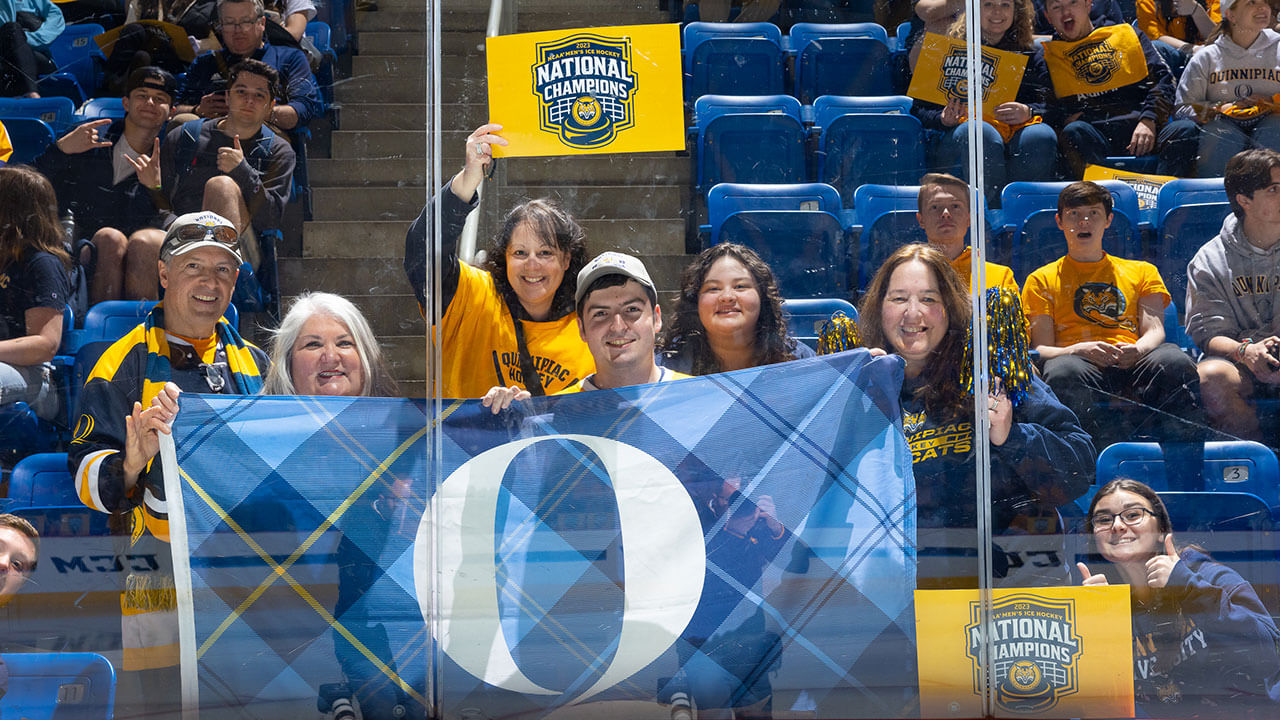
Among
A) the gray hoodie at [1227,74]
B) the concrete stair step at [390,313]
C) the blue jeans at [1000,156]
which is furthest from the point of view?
the gray hoodie at [1227,74]

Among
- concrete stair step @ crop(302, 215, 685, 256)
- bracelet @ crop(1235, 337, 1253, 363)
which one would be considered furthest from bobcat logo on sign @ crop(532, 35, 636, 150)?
bracelet @ crop(1235, 337, 1253, 363)

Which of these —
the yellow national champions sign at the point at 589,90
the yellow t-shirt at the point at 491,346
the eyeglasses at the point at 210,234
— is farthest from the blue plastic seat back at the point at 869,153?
the eyeglasses at the point at 210,234

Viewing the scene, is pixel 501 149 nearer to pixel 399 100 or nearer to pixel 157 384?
pixel 399 100

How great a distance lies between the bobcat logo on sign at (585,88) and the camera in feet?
10.6

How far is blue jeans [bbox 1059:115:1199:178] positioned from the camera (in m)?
3.40

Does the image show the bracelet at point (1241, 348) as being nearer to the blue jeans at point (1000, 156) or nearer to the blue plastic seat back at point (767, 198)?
the blue jeans at point (1000, 156)

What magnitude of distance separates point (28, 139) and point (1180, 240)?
3323 mm

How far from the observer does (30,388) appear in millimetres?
3201

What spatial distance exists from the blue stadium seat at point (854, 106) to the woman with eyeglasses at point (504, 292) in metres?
0.76

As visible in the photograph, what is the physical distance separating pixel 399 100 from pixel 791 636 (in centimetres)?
182

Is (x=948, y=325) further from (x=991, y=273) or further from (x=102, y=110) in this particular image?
(x=102, y=110)

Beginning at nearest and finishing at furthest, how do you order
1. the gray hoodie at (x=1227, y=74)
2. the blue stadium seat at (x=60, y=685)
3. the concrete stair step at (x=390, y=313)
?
1. the blue stadium seat at (x=60, y=685)
2. the concrete stair step at (x=390, y=313)
3. the gray hoodie at (x=1227, y=74)

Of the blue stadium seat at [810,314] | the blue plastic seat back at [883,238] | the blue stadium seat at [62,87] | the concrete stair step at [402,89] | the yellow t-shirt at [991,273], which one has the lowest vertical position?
the blue stadium seat at [810,314]

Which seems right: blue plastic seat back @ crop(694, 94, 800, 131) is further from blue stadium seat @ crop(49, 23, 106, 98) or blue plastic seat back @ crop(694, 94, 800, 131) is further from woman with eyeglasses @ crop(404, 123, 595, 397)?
blue stadium seat @ crop(49, 23, 106, 98)
